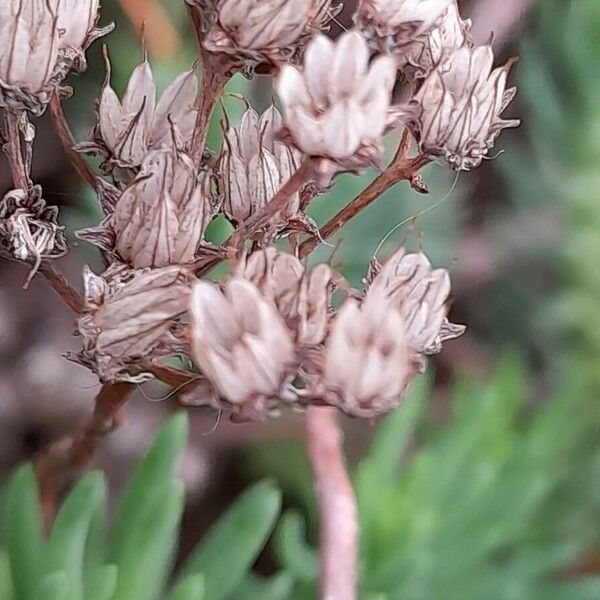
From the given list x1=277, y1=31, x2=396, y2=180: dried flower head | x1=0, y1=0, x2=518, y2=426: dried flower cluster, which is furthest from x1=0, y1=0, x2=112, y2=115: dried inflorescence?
x1=277, y1=31, x2=396, y2=180: dried flower head

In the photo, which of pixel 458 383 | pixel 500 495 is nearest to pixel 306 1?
pixel 500 495

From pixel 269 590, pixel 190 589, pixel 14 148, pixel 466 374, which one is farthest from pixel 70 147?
pixel 466 374

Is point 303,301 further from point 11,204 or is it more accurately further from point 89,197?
point 89,197

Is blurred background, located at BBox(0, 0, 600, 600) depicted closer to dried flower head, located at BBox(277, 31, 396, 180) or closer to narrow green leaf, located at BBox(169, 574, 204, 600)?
narrow green leaf, located at BBox(169, 574, 204, 600)

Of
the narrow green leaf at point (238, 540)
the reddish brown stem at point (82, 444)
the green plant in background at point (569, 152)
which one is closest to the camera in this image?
the reddish brown stem at point (82, 444)

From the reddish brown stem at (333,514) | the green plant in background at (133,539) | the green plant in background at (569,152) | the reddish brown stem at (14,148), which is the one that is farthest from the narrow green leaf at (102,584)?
the green plant in background at (569,152)

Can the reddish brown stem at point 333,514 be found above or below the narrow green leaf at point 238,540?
above

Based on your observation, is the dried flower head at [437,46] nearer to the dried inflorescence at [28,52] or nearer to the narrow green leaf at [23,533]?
the dried inflorescence at [28,52]
